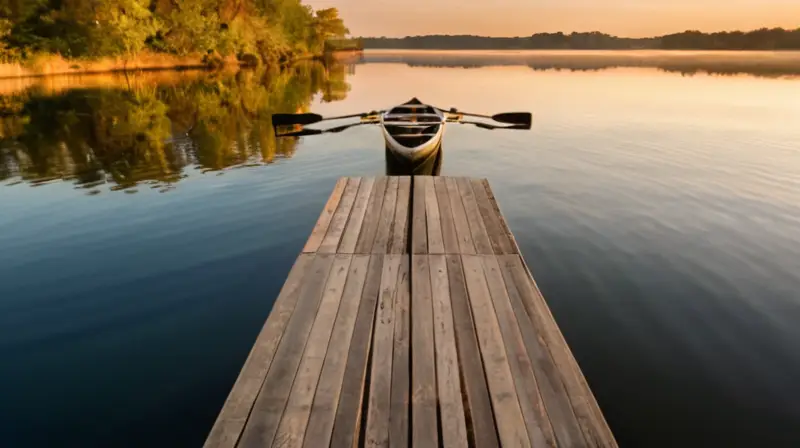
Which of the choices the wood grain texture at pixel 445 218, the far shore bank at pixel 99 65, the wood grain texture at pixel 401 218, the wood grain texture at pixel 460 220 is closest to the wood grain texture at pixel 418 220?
the wood grain texture at pixel 401 218

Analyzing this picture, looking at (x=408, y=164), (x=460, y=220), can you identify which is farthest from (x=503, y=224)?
(x=408, y=164)

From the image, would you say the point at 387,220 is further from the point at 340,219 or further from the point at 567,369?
the point at 567,369

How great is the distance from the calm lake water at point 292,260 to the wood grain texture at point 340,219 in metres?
2.16

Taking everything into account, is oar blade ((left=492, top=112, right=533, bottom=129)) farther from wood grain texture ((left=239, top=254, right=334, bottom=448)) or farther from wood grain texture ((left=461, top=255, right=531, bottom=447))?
wood grain texture ((left=239, top=254, right=334, bottom=448))

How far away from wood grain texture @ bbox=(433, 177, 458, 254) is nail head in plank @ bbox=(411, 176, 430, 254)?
0.38 meters

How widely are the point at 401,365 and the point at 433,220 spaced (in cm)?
515

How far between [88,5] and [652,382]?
76.6 meters

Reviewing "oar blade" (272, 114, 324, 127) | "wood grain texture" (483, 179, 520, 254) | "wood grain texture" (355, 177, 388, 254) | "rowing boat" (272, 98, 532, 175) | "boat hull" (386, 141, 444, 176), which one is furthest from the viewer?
"oar blade" (272, 114, 324, 127)

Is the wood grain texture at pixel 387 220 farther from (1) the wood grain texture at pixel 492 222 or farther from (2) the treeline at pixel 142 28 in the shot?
(2) the treeline at pixel 142 28

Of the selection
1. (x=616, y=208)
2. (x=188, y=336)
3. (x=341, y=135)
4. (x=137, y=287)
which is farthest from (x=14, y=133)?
(x=616, y=208)

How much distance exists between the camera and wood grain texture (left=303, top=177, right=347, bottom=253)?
8836 millimetres

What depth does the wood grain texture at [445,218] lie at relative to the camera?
8914mm

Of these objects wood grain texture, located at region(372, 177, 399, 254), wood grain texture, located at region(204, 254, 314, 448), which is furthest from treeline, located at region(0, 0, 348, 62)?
wood grain texture, located at region(204, 254, 314, 448)

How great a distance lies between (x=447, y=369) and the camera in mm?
5312
